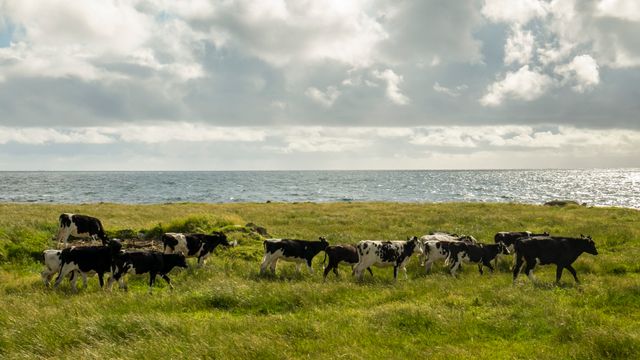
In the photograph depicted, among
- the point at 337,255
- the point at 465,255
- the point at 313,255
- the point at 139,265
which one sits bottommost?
the point at 465,255

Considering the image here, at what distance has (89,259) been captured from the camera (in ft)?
52.3

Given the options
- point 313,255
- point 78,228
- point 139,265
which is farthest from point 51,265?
point 313,255

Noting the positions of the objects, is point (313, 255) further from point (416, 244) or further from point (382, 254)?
point (416, 244)

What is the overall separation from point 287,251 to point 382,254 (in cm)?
384

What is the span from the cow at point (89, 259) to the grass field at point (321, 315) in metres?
0.66

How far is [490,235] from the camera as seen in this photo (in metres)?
30.8

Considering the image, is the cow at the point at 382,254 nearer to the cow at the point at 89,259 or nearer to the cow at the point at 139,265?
the cow at the point at 139,265

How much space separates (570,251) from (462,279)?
4509 mm

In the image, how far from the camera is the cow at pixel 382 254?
60.8 feet

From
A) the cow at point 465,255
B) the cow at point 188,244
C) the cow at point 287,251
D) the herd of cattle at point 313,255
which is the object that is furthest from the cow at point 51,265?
the cow at point 465,255

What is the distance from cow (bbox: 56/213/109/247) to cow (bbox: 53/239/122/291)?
7.58 metres

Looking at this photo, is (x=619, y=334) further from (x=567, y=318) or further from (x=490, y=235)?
(x=490, y=235)

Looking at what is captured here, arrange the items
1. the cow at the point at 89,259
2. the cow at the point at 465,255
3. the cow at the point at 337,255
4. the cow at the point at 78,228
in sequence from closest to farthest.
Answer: the cow at the point at 89,259 < the cow at the point at 337,255 < the cow at the point at 465,255 < the cow at the point at 78,228

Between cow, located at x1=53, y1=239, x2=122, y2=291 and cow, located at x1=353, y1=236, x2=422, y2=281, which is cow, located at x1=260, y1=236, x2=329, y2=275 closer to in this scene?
cow, located at x1=353, y1=236, x2=422, y2=281
